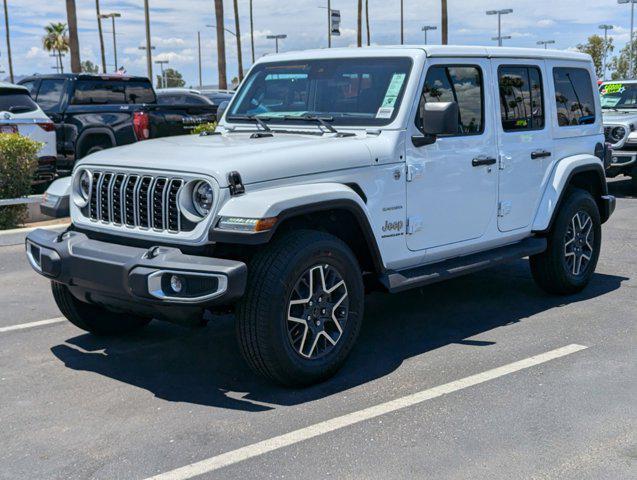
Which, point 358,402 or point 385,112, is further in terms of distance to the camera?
point 385,112

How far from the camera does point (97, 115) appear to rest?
13789 mm

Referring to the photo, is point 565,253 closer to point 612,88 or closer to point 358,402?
point 358,402

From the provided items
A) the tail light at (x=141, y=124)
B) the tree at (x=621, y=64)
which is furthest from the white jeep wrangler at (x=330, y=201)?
the tree at (x=621, y=64)

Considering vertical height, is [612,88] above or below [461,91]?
below

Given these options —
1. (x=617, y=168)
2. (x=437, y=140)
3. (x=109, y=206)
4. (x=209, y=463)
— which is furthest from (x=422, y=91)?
(x=617, y=168)

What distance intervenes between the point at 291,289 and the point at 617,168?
1093 centimetres

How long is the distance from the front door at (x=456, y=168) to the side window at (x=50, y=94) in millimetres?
9971

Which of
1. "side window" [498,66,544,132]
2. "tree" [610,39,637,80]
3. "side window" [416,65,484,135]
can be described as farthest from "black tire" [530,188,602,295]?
"tree" [610,39,637,80]

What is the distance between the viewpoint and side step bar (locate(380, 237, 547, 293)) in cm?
524

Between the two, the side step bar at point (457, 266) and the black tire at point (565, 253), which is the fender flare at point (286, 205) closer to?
the side step bar at point (457, 266)

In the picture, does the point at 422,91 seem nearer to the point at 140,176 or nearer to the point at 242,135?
the point at 242,135

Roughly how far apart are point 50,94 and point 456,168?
10.6 meters

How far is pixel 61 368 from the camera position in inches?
207

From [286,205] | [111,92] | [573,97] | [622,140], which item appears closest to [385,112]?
[286,205]
